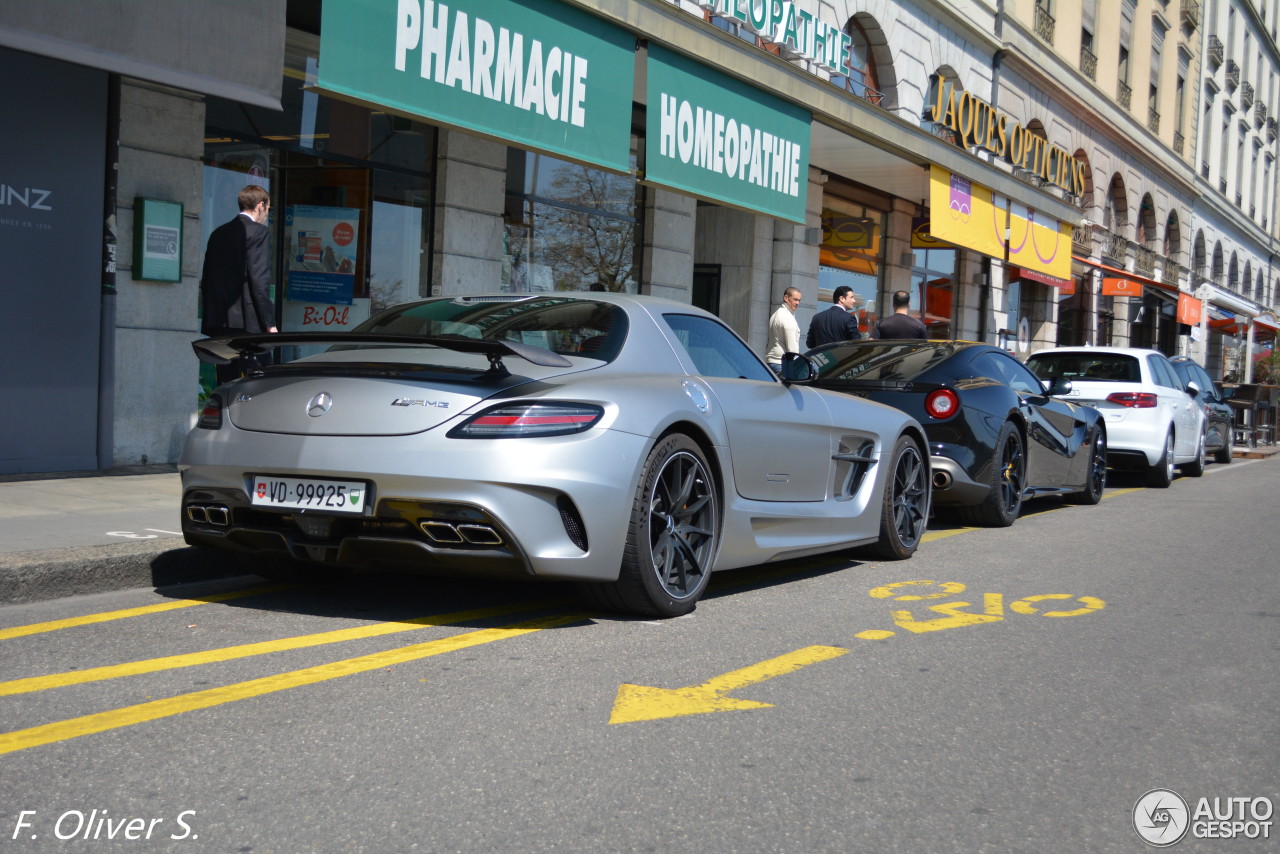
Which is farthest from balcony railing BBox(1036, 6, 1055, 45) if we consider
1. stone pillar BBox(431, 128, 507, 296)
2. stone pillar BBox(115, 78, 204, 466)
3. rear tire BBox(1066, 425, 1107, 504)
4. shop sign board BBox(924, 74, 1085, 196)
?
stone pillar BBox(115, 78, 204, 466)

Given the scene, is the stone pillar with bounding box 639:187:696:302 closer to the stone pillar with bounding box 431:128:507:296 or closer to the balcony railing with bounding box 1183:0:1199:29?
the stone pillar with bounding box 431:128:507:296

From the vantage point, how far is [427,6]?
9.19 metres

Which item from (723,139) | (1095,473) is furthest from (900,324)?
(1095,473)

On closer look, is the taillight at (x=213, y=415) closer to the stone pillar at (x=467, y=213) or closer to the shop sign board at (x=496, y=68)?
the shop sign board at (x=496, y=68)

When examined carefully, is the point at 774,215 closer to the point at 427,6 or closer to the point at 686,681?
the point at 427,6

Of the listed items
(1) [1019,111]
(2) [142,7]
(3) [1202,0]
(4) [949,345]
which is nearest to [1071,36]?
(1) [1019,111]

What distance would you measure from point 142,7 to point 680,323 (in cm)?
420

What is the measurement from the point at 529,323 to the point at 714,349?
0.95m

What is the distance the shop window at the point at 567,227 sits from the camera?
1317 cm

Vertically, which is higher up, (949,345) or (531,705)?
(949,345)

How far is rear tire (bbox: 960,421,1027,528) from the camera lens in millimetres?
8719

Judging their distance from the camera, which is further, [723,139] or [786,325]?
[786,325]

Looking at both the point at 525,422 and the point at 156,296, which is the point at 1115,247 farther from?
the point at 525,422

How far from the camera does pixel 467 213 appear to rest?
481 inches
